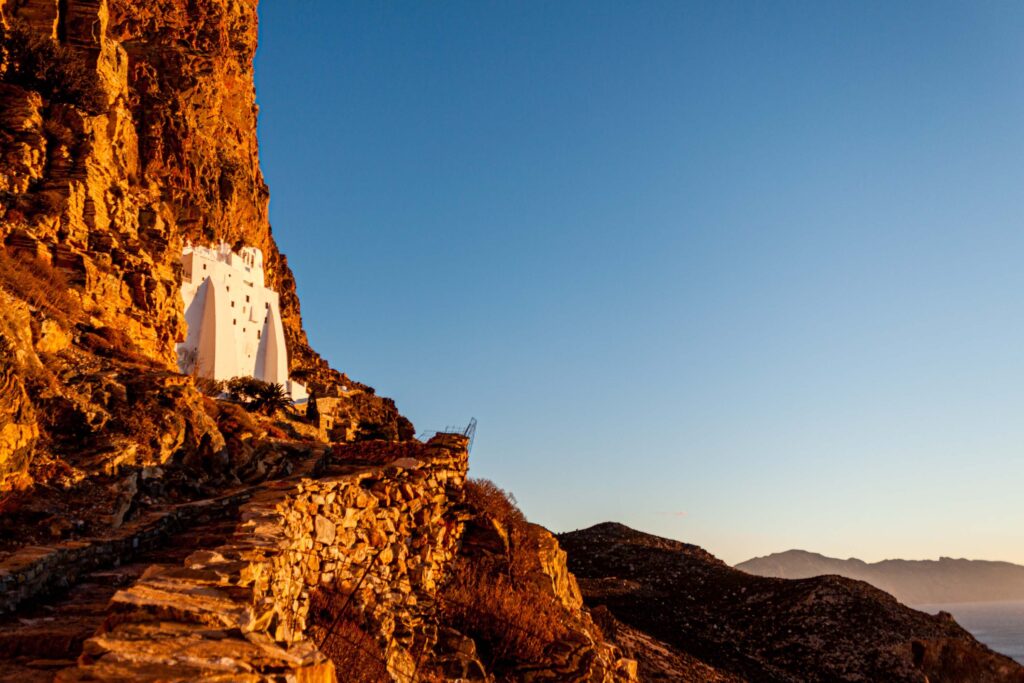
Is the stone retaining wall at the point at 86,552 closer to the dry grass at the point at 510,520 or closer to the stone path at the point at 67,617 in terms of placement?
the stone path at the point at 67,617

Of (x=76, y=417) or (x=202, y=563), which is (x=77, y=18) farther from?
(x=202, y=563)

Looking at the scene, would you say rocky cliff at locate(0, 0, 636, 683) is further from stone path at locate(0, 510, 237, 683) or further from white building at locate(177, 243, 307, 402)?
white building at locate(177, 243, 307, 402)

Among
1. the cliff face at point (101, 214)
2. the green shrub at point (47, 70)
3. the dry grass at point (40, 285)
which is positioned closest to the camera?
the cliff face at point (101, 214)

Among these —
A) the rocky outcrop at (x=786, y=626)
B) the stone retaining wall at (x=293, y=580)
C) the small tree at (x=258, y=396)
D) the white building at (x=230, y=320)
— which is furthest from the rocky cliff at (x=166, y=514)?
the white building at (x=230, y=320)

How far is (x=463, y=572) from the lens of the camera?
10.0m

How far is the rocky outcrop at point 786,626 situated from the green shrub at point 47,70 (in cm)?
2154

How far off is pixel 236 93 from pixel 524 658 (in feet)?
162

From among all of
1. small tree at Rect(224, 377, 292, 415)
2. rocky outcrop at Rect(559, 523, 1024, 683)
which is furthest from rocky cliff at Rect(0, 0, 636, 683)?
rocky outcrop at Rect(559, 523, 1024, 683)

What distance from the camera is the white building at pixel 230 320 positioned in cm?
3309

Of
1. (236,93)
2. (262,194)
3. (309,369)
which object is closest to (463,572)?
(309,369)

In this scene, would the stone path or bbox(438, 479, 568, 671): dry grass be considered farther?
bbox(438, 479, 568, 671): dry grass

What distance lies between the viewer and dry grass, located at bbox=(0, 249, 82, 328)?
507 inches

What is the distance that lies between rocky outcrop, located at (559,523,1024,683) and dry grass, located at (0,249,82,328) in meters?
16.4

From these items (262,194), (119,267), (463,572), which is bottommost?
(463,572)
